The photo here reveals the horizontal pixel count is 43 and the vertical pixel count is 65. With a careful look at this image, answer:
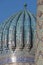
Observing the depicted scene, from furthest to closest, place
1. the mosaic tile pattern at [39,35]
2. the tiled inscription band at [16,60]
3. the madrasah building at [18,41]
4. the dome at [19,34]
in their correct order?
the dome at [19,34], the madrasah building at [18,41], the tiled inscription band at [16,60], the mosaic tile pattern at [39,35]

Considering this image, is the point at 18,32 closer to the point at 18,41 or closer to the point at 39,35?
the point at 18,41

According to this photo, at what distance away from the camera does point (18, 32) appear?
8797 mm

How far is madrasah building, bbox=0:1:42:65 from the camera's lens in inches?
336

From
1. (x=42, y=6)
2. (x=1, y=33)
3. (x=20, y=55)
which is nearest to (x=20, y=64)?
(x=20, y=55)

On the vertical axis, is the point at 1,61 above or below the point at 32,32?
below

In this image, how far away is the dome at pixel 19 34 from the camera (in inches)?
341

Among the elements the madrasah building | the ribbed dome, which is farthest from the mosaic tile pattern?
the ribbed dome

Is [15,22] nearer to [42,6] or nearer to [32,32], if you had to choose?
[32,32]

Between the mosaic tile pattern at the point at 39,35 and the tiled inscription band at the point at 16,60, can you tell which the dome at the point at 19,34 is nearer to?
the tiled inscription band at the point at 16,60

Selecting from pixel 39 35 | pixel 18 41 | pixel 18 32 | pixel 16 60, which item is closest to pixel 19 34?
pixel 18 32

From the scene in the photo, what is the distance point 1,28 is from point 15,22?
1.09ft

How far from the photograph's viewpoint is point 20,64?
8500 millimetres

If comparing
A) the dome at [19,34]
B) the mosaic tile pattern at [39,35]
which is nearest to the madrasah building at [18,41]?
the dome at [19,34]

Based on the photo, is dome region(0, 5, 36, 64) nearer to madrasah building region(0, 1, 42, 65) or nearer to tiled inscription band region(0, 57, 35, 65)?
madrasah building region(0, 1, 42, 65)
